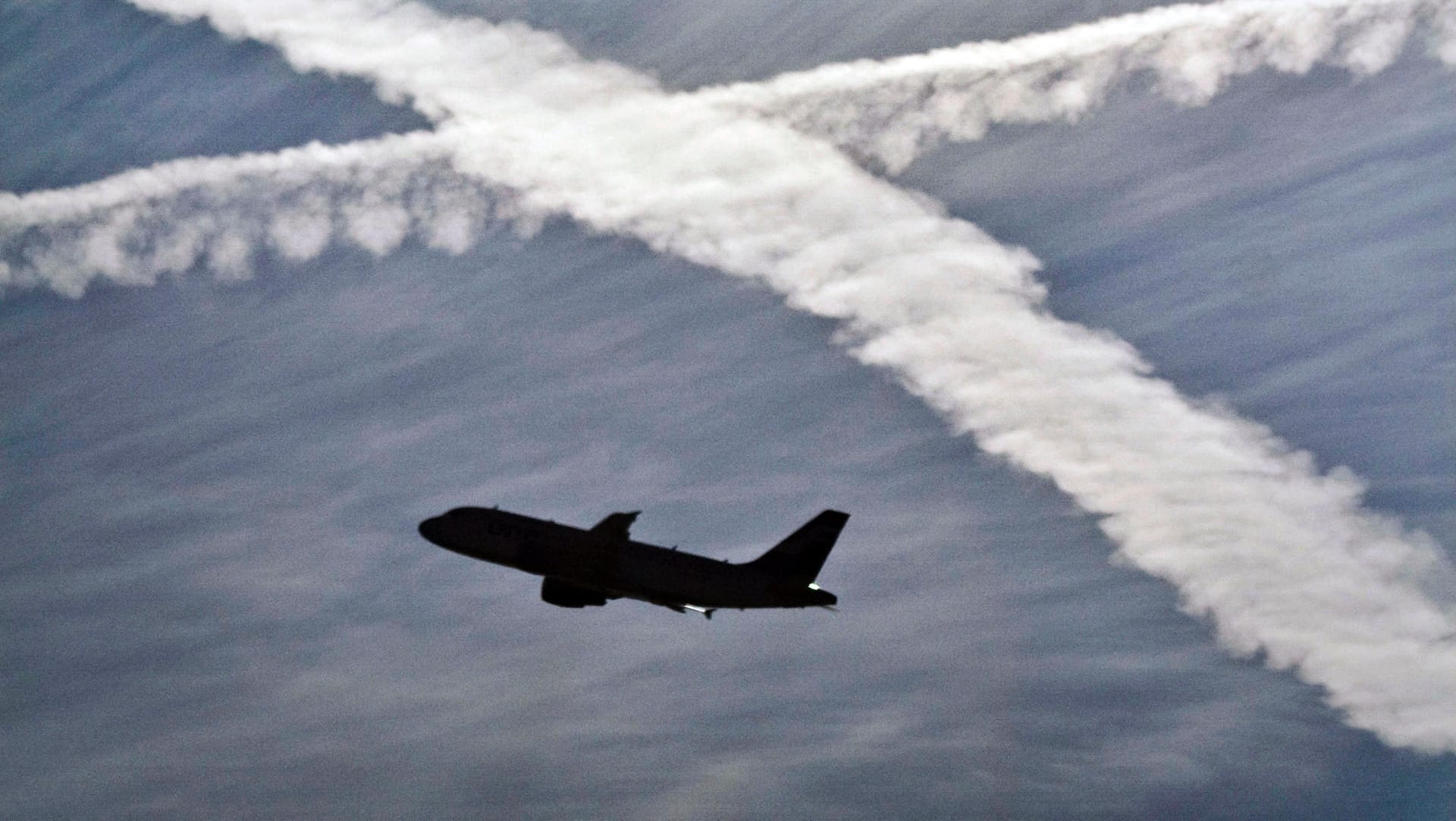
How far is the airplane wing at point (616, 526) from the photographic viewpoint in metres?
139

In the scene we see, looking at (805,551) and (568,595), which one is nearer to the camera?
(568,595)

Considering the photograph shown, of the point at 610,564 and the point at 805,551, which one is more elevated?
the point at 805,551

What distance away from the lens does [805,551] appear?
500ft

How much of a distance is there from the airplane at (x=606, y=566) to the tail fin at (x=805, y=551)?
2542 millimetres

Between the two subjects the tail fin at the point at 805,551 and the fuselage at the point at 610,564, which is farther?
the tail fin at the point at 805,551

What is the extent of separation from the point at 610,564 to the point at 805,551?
21371mm

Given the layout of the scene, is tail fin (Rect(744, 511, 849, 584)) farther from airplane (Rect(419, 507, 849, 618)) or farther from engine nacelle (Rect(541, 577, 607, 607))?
engine nacelle (Rect(541, 577, 607, 607))

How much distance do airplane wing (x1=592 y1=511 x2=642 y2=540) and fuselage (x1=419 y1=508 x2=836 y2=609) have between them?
39cm

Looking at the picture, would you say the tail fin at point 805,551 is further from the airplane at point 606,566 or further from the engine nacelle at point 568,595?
the engine nacelle at point 568,595

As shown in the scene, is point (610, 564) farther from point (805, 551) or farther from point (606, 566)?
point (805, 551)

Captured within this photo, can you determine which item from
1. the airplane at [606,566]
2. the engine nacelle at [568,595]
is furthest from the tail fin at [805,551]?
the engine nacelle at [568,595]

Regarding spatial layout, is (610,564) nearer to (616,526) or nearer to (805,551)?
(616,526)

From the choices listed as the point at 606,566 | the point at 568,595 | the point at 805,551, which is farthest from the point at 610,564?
the point at 805,551

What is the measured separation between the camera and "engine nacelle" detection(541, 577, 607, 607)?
142250 millimetres
